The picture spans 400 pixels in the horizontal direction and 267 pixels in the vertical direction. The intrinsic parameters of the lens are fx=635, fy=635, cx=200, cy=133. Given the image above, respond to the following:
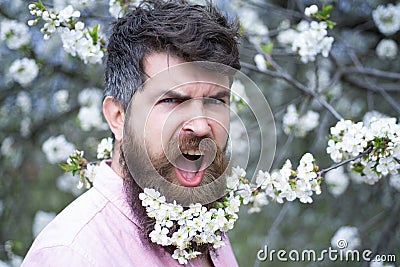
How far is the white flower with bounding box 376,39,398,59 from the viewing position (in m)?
3.37

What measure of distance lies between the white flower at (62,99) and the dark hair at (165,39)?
1.71m

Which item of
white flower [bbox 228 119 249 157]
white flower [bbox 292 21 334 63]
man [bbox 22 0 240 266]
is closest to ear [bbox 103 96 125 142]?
man [bbox 22 0 240 266]

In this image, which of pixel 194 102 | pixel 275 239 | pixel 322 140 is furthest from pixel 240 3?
pixel 194 102

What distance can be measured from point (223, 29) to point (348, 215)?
239cm

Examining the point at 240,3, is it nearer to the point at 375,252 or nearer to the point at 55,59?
the point at 55,59


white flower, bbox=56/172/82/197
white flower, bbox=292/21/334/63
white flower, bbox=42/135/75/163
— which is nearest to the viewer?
white flower, bbox=292/21/334/63

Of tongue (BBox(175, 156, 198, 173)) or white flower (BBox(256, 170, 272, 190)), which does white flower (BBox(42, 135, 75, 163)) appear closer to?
white flower (BBox(256, 170, 272, 190))

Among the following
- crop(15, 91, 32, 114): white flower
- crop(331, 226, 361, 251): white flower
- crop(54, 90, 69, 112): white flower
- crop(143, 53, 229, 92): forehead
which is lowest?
crop(331, 226, 361, 251): white flower

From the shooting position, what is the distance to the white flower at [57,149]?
323 cm

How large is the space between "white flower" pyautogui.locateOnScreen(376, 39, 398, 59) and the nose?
6.99ft

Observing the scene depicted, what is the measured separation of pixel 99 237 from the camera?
151cm

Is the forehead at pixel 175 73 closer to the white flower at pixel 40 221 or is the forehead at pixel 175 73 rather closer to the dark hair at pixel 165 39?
the dark hair at pixel 165 39

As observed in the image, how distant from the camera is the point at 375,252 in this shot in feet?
10.0

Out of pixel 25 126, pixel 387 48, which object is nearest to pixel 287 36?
pixel 387 48
